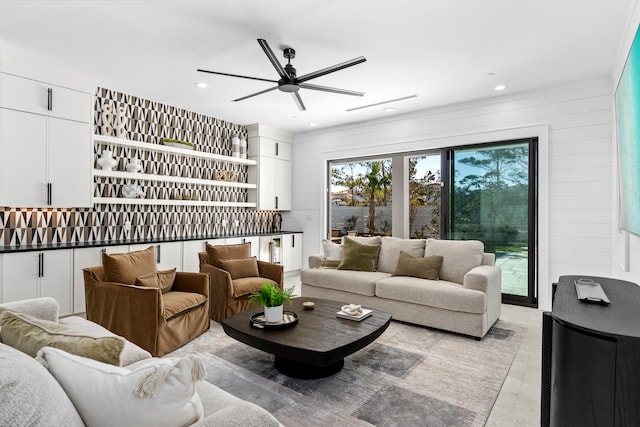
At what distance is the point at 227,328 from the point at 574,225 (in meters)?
4.20

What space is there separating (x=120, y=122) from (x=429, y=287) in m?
4.47

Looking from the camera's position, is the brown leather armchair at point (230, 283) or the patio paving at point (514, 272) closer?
the brown leather armchair at point (230, 283)

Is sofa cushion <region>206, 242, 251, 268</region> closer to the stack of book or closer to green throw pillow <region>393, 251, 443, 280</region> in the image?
the stack of book

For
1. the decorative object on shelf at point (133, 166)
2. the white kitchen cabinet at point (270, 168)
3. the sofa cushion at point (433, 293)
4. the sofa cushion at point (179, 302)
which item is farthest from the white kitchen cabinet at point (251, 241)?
the sofa cushion at point (433, 293)

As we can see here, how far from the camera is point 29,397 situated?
820mm

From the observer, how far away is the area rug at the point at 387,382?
6.95 ft

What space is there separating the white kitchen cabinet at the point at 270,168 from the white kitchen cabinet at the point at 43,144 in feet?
9.06

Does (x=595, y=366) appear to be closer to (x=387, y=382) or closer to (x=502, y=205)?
(x=387, y=382)

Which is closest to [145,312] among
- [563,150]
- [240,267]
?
[240,267]

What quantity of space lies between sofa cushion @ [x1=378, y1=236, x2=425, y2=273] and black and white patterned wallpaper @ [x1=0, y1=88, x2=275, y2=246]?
2901 mm

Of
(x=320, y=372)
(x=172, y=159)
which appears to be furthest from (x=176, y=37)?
(x=320, y=372)

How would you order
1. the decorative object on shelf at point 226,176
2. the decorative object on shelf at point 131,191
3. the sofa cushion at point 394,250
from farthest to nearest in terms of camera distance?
the decorative object on shelf at point 226,176
the decorative object on shelf at point 131,191
the sofa cushion at point 394,250

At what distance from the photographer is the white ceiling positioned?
2.77m

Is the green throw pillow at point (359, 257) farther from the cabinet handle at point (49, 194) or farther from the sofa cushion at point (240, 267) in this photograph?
the cabinet handle at point (49, 194)
